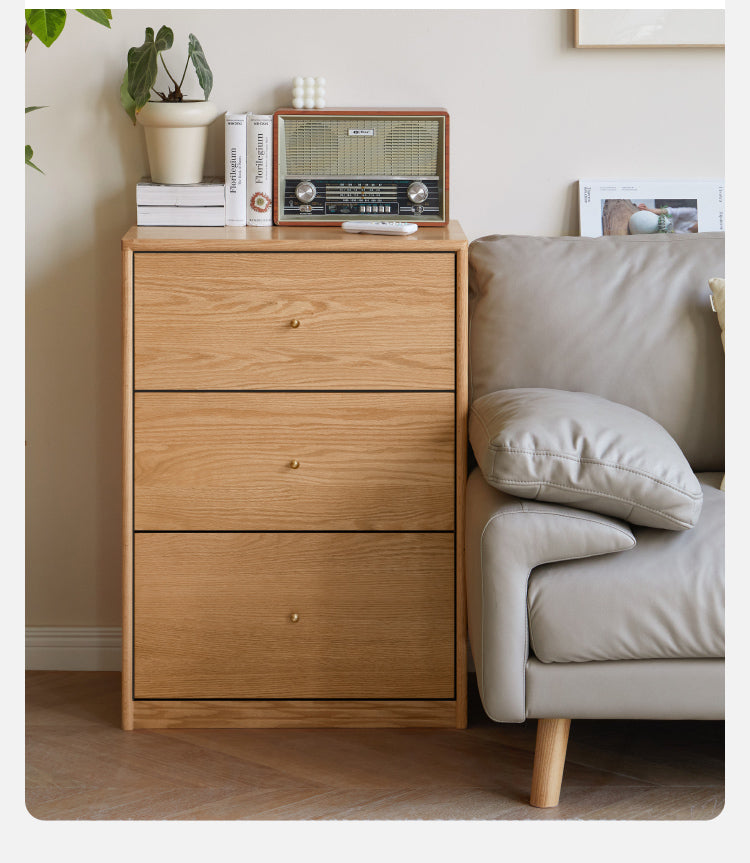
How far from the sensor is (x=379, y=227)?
1914mm

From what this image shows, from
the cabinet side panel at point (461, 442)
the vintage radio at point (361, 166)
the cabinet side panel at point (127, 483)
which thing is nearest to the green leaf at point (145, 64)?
the vintage radio at point (361, 166)

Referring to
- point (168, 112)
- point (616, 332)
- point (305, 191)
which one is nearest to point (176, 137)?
point (168, 112)

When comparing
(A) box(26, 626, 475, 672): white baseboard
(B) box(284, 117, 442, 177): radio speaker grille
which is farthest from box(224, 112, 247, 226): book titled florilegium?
(A) box(26, 626, 475, 672): white baseboard

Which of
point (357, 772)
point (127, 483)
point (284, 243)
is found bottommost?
point (357, 772)

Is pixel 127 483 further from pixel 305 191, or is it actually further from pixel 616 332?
pixel 616 332

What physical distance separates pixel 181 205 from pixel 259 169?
0.19 metres

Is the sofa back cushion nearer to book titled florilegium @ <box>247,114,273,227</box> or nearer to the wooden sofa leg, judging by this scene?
book titled florilegium @ <box>247,114,273,227</box>

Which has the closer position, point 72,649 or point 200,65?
point 200,65

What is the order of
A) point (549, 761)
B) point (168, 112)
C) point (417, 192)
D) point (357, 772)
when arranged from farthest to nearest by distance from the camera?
point (417, 192)
point (168, 112)
point (357, 772)
point (549, 761)

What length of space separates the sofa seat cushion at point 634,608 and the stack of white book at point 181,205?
42.2 inches

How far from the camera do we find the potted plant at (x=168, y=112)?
204 cm

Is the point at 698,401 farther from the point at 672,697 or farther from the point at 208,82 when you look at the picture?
the point at 208,82

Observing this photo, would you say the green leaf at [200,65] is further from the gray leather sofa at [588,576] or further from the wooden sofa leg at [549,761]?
the wooden sofa leg at [549,761]

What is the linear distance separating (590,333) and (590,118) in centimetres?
58
